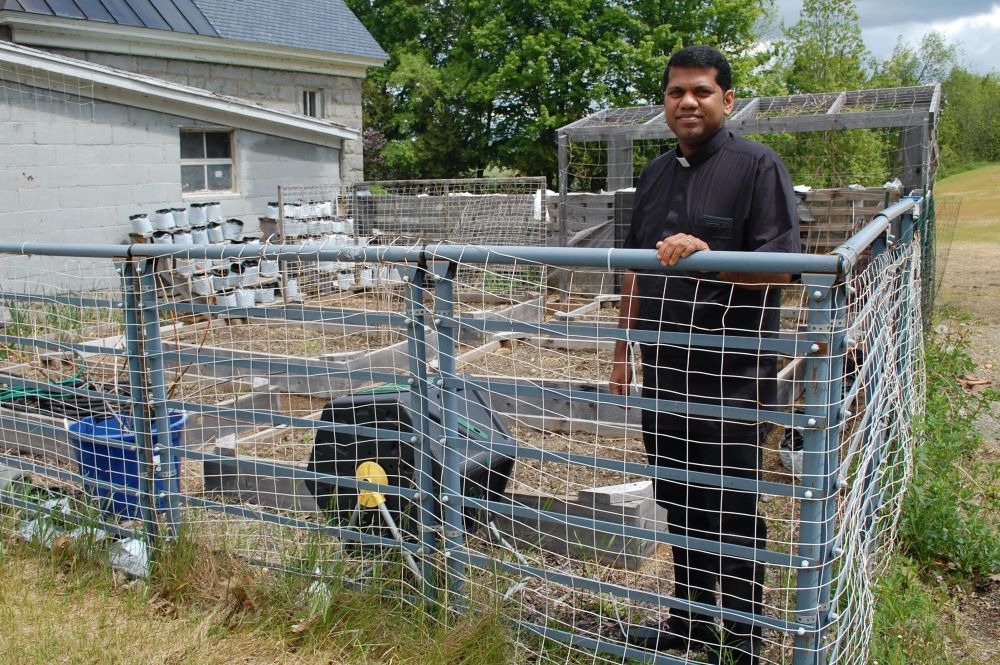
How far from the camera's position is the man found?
2930 mm

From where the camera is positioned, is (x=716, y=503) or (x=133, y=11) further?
(x=133, y=11)

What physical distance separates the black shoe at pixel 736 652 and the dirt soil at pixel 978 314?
97cm

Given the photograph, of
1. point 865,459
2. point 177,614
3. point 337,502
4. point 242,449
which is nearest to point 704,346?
point 865,459

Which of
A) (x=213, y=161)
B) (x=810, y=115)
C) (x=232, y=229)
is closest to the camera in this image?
(x=810, y=115)

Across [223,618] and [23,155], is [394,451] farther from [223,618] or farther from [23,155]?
[23,155]

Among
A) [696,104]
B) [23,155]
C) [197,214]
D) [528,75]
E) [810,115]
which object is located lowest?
[197,214]

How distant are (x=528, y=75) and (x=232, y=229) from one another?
67.0 ft

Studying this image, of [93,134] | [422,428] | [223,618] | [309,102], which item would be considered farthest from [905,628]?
[309,102]

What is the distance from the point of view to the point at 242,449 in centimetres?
526

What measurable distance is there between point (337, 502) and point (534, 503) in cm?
104

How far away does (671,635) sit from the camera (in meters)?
3.07

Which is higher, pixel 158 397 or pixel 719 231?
pixel 719 231

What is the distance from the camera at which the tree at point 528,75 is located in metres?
32.2

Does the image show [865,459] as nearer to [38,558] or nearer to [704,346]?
[704,346]
